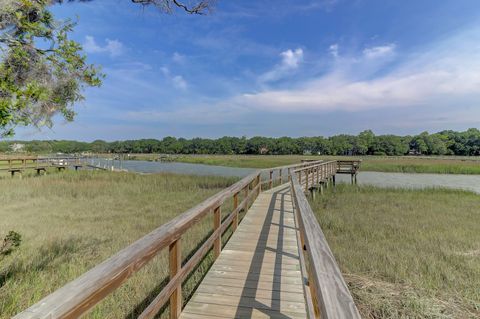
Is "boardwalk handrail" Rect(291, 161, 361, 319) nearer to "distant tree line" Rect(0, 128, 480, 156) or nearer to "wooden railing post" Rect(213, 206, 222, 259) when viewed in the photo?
"wooden railing post" Rect(213, 206, 222, 259)

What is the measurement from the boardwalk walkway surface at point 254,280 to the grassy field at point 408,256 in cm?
136

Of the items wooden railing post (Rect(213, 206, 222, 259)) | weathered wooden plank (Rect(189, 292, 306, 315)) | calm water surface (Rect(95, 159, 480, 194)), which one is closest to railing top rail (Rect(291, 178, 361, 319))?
weathered wooden plank (Rect(189, 292, 306, 315))

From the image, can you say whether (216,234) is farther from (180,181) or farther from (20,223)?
(180,181)

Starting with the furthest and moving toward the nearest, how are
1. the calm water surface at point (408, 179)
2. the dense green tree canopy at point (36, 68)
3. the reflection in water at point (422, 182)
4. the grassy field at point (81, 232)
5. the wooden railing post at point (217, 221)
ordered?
the calm water surface at point (408, 179), the reflection in water at point (422, 182), the wooden railing post at point (217, 221), the grassy field at point (81, 232), the dense green tree canopy at point (36, 68)

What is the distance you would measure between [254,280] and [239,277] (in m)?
0.21

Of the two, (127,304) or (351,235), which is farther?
(351,235)

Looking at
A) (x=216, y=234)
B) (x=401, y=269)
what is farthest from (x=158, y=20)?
(x=401, y=269)

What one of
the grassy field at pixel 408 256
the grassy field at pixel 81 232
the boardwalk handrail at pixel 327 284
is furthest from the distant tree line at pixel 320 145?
the boardwalk handrail at pixel 327 284

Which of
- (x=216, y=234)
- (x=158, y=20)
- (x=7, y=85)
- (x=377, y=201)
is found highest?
(x=158, y=20)

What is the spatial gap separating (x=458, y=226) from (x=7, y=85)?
11133 millimetres

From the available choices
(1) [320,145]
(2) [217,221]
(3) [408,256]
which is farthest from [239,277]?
(1) [320,145]

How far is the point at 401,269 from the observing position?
5.03 m

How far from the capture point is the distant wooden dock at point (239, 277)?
1.12 m

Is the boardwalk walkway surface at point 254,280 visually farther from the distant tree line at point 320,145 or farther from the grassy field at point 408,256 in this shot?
the distant tree line at point 320,145
